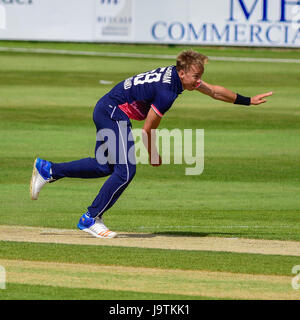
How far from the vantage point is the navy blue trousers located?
30.8 feet

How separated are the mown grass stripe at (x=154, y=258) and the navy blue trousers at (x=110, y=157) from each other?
2.16 ft

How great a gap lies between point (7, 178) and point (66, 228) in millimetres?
3259

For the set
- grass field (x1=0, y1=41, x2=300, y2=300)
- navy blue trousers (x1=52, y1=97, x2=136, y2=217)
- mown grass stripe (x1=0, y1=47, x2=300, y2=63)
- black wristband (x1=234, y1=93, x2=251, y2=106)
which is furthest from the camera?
mown grass stripe (x1=0, y1=47, x2=300, y2=63)

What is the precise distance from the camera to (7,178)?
13492 mm

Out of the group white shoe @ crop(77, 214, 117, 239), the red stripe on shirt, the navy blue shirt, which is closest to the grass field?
white shoe @ crop(77, 214, 117, 239)

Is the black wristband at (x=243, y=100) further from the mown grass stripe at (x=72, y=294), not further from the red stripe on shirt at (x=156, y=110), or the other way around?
the mown grass stripe at (x=72, y=294)

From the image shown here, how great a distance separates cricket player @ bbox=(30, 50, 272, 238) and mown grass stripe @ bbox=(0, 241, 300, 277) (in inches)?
26.1

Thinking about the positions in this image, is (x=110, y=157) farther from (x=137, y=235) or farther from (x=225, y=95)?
(x=225, y=95)

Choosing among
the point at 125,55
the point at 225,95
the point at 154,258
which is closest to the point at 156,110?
the point at 225,95

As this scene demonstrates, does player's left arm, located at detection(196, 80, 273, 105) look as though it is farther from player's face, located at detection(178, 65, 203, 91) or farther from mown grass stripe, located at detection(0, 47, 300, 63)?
mown grass stripe, located at detection(0, 47, 300, 63)
